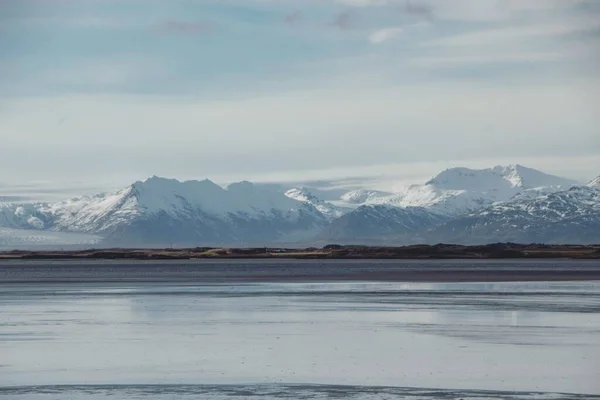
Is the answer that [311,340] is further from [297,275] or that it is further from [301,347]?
[297,275]

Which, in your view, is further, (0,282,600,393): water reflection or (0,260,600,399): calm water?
(0,282,600,393): water reflection

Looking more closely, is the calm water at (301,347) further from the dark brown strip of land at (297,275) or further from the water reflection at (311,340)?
the dark brown strip of land at (297,275)

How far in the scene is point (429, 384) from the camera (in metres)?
33.8

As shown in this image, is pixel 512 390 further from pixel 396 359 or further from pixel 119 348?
pixel 119 348

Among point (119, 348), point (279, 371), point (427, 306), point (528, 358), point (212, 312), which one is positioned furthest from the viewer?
point (427, 306)

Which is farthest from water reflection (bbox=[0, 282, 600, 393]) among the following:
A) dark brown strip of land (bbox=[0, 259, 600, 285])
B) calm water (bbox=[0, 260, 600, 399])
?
dark brown strip of land (bbox=[0, 259, 600, 285])

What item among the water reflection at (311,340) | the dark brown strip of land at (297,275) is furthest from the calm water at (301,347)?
the dark brown strip of land at (297,275)

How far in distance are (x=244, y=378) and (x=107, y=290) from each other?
5375 cm

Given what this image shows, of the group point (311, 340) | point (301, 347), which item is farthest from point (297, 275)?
point (301, 347)

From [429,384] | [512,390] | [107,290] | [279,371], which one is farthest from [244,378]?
[107,290]

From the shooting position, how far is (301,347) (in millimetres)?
42656

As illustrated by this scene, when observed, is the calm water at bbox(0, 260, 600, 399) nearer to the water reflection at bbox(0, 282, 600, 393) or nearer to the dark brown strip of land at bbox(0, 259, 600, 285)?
the water reflection at bbox(0, 282, 600, 393)

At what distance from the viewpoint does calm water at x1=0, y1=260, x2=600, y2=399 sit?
109 feet

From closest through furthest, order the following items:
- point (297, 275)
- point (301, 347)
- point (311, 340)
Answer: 1. point (301, 347)
2. point (311, 340)
3. point (297, 275)
